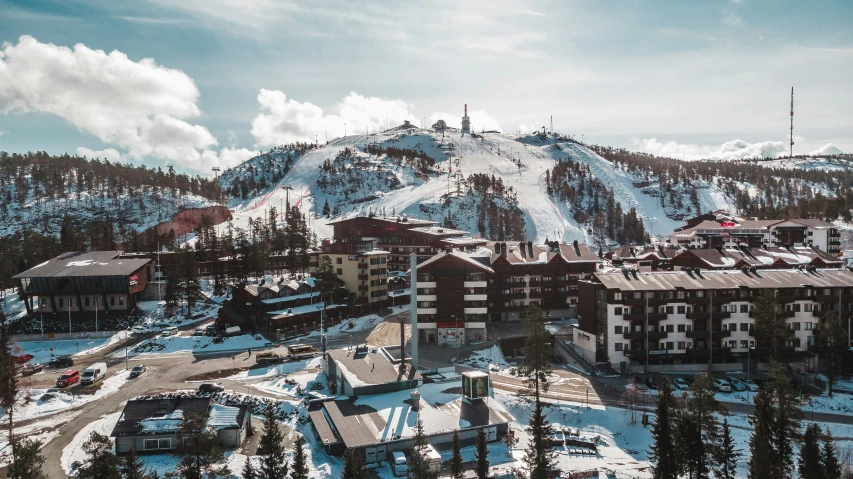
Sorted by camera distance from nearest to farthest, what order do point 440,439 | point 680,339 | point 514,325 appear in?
1. point 440,439
2. point 680,339
3. point 514,325

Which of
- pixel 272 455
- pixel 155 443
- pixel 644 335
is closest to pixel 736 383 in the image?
pixel 644 335

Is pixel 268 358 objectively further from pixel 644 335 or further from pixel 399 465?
pixel 644 335

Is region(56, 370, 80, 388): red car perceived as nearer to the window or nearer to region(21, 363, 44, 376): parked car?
region(21, 363, 44, 376): parked car

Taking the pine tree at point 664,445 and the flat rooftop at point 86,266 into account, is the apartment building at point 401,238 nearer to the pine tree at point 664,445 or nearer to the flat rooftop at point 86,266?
the flat rooftop at point 86,266

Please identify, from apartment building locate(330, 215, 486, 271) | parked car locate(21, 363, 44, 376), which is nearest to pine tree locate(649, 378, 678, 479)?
parked car locate(21, 363, 44, 376)

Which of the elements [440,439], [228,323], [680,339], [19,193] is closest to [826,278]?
[680,339]

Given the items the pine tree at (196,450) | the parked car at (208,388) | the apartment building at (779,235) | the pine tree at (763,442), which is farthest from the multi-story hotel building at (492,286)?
the apartment building at (779,235)

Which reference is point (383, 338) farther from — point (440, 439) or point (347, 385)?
point (440, 439)
